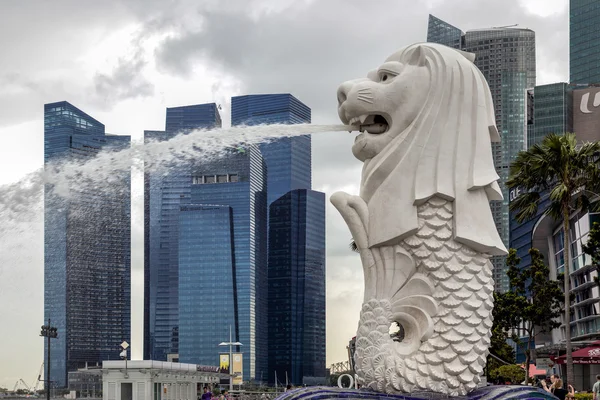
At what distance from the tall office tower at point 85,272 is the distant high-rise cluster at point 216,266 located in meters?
0.26

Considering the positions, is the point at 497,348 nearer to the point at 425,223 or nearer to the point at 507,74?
the point at 425,223

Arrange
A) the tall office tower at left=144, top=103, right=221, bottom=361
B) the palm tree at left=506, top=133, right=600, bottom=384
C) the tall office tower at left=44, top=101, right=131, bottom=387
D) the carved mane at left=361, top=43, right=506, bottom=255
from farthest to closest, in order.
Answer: the tall office tower at left=144, top=103, right=221, bottom=361
the tall office tower at left=44, top=101, right=131, bottom=387
the palm tree at left=506, top=133, right=600, bottom=384
the carved mane at left=361, top=43, right=506, bottom=255

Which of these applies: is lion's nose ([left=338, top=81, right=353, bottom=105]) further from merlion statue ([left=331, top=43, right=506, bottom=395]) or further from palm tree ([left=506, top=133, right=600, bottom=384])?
palm tree ([left=506, top=133, right=600, bottom=384])

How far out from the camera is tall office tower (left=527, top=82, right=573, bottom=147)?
5059 inches

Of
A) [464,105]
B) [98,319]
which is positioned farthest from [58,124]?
[464,105]

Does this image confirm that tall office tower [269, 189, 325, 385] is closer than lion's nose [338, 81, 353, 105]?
No

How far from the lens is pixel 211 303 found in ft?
516

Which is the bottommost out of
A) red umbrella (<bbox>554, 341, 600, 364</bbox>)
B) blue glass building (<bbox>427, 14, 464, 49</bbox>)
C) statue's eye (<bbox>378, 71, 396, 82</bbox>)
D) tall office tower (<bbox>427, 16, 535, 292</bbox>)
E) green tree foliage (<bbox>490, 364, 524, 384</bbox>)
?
green tree foliage (<bbox>490, 364, 524, 384</bbox>)

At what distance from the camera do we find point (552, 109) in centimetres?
13138

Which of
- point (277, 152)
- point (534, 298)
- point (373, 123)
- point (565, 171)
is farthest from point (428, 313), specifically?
point (277, 152)

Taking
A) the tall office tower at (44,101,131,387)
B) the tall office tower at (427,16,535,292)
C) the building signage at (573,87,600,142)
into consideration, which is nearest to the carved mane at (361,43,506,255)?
the building signage at (573,87,600,142)

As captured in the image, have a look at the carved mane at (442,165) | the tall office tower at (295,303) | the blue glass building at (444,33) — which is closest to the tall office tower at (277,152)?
the tall office tower at (295,303)

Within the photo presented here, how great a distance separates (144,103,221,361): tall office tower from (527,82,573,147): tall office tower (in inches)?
2315

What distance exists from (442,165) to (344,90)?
203 cm
